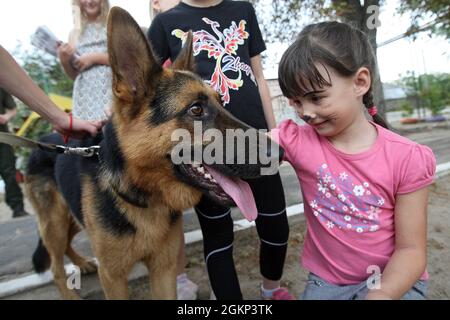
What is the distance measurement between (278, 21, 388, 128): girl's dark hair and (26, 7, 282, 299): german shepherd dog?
408 millimetres

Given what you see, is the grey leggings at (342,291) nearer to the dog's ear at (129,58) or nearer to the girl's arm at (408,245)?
the girl's arm at (408,245)

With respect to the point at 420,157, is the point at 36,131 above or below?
above

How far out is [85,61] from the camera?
8.75 feet

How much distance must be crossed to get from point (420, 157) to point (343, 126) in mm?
377

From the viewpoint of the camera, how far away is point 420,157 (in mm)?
1530

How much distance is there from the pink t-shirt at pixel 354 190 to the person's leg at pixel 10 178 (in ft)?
17.4

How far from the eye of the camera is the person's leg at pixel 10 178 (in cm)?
536

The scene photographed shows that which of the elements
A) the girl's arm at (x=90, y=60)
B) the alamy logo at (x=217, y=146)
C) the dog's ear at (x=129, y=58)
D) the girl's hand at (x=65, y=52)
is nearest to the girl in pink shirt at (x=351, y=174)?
the alamy logo at (x=217, y=146)

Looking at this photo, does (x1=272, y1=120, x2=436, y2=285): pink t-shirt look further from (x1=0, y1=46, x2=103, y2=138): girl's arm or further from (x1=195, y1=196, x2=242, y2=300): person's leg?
(x1=0, y1=46, x2=103, y2=138): girl's arm

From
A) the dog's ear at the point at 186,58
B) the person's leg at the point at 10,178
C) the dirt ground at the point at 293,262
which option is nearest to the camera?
the dog's ear at the point at 186,58

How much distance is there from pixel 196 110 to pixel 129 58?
18.2 inches

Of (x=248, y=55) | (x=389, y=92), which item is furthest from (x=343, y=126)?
(x=389, y=92)

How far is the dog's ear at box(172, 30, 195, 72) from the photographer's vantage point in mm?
1977
